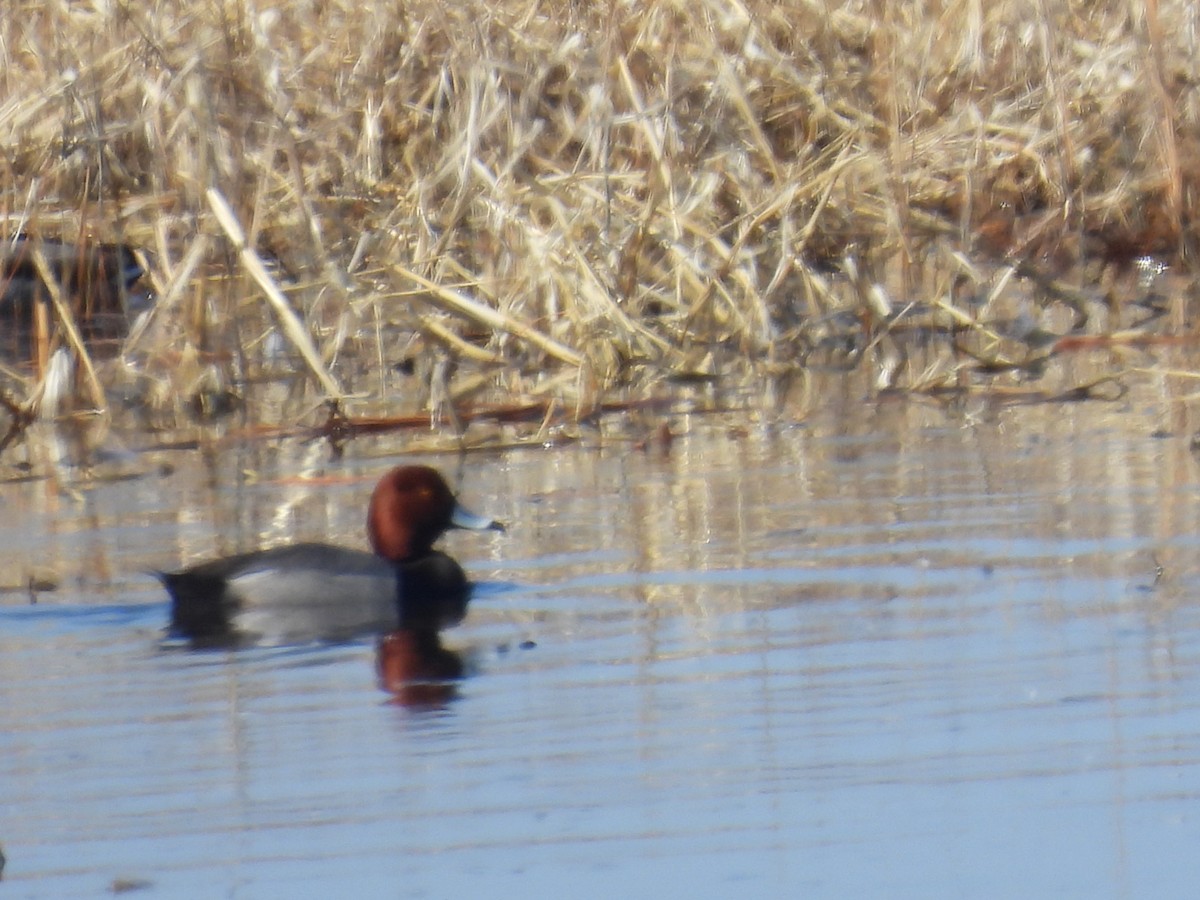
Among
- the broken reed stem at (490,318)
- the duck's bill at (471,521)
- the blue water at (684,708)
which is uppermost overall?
the broken reed stem at (490,318)

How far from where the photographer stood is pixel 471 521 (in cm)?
705

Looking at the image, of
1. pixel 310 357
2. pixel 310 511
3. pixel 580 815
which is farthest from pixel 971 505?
pixel 580 815

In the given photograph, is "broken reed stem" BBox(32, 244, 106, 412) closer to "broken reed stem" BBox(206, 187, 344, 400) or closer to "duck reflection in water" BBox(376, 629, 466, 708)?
"broken reed stem" BBox(206, 187, 344, 400)

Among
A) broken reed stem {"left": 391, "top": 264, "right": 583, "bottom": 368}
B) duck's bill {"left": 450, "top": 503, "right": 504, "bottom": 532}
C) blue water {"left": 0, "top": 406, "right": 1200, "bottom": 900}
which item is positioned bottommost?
blue water {"left": 0, "top": 406, "right": 1200, "bottom": 900}

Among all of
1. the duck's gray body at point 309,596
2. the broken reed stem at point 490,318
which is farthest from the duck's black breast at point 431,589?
the broken reed stem at point 490,318

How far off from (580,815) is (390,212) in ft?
21.0

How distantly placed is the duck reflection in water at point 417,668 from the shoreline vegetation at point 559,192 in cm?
242

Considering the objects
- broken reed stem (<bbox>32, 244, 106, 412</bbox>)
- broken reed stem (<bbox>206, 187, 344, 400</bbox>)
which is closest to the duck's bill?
broken reed stem (<bbox>206, 187, 344, 400</bbox>)

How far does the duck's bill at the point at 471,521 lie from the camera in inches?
275

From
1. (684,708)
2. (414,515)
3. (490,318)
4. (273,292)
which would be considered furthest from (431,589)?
(490,318)

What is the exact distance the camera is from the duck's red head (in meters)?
6.95

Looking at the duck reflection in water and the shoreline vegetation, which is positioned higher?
the shoreline vegetation

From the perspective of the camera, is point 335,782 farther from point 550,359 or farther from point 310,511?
point 550,359

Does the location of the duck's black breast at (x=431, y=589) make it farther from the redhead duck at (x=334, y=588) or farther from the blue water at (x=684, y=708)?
the blue water at (x=684, y=708)
